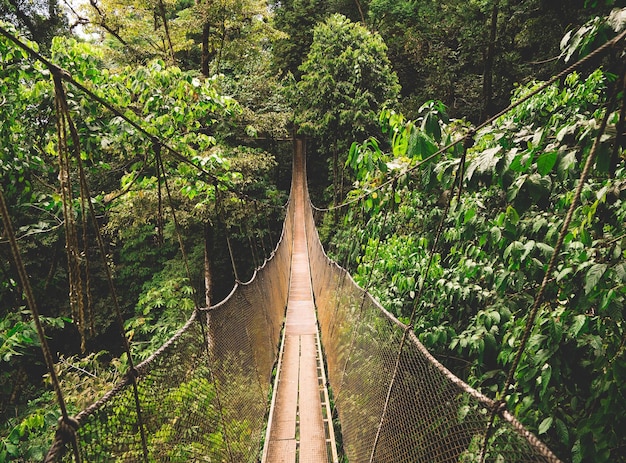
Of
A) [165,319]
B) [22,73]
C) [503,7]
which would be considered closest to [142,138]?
[22,73]

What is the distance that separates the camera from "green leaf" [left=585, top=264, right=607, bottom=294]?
2.69 ft

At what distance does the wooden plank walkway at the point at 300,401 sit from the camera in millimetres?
2346

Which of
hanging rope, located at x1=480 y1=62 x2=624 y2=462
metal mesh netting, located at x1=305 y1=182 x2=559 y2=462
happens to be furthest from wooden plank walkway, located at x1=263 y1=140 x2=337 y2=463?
hanging rope, located at x1=480 y1=62 x2=624 y2=462

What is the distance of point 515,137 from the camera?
1.09m

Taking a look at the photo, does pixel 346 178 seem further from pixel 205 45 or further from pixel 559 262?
pixel 559 262

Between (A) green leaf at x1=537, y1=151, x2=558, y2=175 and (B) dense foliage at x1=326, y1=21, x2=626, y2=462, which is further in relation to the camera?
(B) dense foliage at x1=326, y1=21, x2=626, y2=462

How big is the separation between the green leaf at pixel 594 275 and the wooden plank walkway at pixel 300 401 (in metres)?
1.94

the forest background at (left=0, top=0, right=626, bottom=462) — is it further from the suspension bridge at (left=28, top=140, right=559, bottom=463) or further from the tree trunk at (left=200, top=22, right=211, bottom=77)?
the suspension bridge at (left=28, top=140, right=559, bottom=463)

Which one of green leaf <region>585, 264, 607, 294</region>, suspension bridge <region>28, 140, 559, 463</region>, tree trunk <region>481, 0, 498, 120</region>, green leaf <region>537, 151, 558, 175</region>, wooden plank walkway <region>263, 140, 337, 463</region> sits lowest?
wooden plank walkway <region>263, 140, 337, 463</region>

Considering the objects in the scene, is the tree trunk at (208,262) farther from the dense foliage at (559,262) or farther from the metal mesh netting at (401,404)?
the dense foliage at (559,262)

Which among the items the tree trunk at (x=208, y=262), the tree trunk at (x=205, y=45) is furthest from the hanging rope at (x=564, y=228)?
the tree trunk at (x=205, y=45)

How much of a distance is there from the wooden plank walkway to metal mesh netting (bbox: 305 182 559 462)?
0.71 ft

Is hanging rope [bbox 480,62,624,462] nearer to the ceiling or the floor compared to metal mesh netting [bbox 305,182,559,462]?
nearer to the ceiling

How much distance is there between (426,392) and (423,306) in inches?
37.0
